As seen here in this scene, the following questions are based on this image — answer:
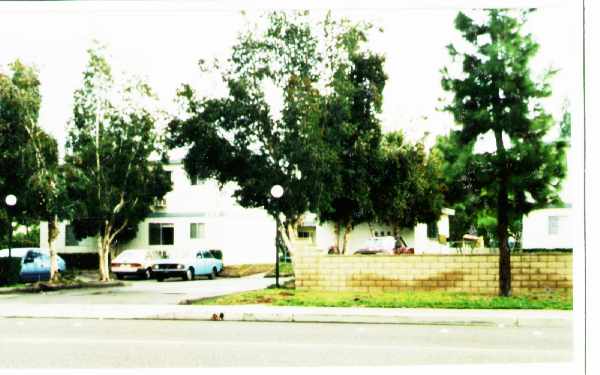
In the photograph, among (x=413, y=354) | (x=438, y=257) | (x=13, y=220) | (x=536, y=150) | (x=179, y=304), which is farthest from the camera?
(x=13, y=220)

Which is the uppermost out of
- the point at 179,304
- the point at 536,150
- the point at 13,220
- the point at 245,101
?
the point at 245,101

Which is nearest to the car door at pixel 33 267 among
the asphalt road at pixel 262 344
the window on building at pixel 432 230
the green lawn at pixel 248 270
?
the green lawn at pixel 248 270

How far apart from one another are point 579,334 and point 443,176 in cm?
996

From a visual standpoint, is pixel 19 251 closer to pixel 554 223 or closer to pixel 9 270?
pixel 9 270

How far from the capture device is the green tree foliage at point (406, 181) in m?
18.5

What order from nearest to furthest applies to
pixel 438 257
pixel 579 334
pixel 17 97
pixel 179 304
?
1. pixel 579 334
2. pixel 179 304
3. pixel 438 257
4. pixel 17 97

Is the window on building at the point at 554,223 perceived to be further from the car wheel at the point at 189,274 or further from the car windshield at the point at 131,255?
the car windshield at the point at 131,255

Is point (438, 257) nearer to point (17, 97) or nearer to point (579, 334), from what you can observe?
point (579, 334)

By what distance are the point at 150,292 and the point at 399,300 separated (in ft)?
22.7

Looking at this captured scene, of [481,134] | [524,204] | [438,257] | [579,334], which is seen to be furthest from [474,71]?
[579,334]

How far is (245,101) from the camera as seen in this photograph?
57.1ft

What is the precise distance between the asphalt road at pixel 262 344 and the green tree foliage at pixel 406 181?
6.91 m

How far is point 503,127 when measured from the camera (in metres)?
14.6

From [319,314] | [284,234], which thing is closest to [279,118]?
[284,234]
